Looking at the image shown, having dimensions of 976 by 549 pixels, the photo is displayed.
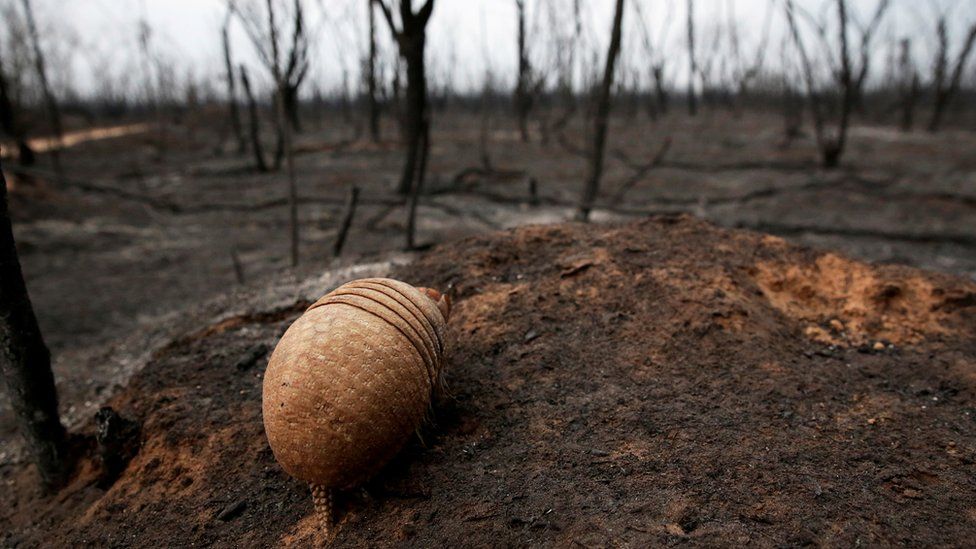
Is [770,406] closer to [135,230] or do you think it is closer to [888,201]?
[888,201]

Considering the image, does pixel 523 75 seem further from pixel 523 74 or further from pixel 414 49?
pixel 414 49

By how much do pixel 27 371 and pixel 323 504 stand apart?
232 cm

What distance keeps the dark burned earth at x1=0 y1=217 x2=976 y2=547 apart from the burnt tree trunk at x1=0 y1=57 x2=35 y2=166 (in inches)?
664

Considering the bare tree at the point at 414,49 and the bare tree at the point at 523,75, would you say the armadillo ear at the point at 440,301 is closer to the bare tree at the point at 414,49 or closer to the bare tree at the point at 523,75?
the bare tree at the point at 414,49

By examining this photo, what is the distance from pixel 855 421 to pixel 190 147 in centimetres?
2830

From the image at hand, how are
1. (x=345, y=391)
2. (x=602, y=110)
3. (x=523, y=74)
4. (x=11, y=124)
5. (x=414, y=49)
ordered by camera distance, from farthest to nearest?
(x=523, y=74) → (x=11, y=124) → (x=414, y=49) → (x=602, y=110) → (x=345, y=391)

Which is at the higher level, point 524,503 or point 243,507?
point 524,503

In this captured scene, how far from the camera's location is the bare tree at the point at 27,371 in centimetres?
339

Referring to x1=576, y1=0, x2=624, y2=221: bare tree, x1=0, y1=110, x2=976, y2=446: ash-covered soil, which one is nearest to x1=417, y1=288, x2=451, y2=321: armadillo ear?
x1=0, y1=110, x2=976, y2=446: ash-covered soil

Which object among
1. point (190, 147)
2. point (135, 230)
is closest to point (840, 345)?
point (135, 230)

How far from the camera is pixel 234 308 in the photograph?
5801 millimetres

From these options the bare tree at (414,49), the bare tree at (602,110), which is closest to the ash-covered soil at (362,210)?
the bare tree at (602,110)

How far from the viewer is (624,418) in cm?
312

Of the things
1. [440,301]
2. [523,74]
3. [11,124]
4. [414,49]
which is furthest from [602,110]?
[11,124]
